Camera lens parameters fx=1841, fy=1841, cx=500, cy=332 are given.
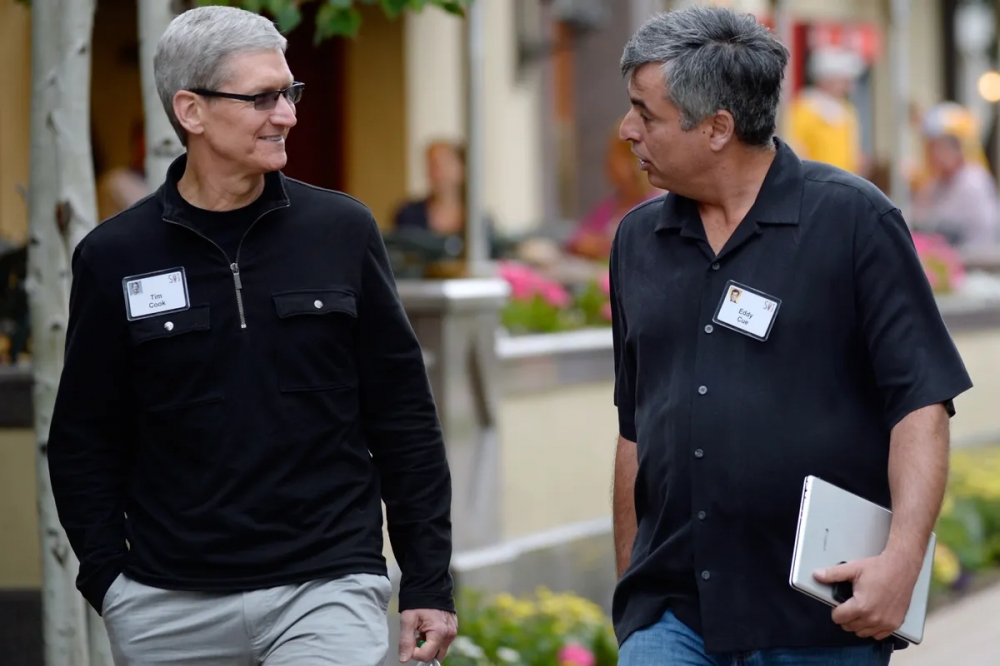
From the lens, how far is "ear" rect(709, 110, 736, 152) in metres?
3.18

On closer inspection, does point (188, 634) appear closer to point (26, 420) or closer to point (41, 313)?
point (41, 313)

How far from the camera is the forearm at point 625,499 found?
137 inches

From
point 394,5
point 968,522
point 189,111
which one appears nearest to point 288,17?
point 394,5

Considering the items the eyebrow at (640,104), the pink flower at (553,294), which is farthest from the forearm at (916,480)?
the pink flower at (553,294)

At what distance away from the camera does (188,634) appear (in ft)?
10.5

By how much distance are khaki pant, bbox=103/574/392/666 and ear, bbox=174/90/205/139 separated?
81 cm

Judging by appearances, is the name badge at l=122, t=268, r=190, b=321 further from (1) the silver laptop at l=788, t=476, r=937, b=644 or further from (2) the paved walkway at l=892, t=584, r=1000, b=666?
(2) the paved walkway at l=892, t=584, r=1000, b=666

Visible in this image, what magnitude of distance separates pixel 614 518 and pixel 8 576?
2.94 m

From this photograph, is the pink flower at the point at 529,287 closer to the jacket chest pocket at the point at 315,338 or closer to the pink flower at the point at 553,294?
the pink flower at the point at 553,294

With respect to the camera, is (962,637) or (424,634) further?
(962,637)

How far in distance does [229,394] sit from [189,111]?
0.52 meters

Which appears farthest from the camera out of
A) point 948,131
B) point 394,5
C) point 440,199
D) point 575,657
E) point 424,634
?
point 948,131

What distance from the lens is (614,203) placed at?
1022 cm

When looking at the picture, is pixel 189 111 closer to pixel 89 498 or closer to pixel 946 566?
pixel 89 498
